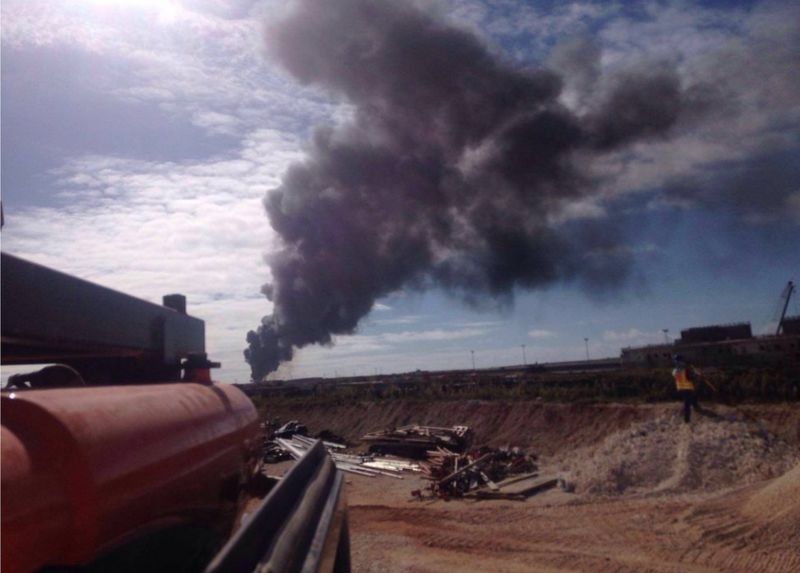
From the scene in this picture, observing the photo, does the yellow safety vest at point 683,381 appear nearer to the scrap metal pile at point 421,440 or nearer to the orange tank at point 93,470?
the scrap metal pile at point 421,440

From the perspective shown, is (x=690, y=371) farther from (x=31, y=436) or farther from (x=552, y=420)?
(x=31, y=436)

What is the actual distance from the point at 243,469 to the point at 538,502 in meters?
11.4

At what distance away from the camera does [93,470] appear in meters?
1.69

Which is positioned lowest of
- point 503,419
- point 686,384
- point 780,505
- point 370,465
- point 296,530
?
point 370,465

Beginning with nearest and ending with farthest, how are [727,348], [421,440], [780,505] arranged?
[780,505] → [421,440] → [727,348]

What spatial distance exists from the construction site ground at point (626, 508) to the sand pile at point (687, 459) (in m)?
0.03

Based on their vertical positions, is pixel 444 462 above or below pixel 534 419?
below

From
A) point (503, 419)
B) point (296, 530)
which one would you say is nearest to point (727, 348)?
point (503, 419)

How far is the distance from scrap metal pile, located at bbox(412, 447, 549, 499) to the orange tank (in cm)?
1267

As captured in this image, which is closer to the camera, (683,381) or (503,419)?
(683,381)

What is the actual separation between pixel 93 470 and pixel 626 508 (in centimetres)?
1155

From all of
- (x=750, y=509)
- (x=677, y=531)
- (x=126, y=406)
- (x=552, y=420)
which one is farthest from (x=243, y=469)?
(x=552, y=420)

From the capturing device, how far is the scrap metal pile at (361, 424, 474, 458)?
22.0m

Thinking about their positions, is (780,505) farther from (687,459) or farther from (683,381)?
(683,381)
